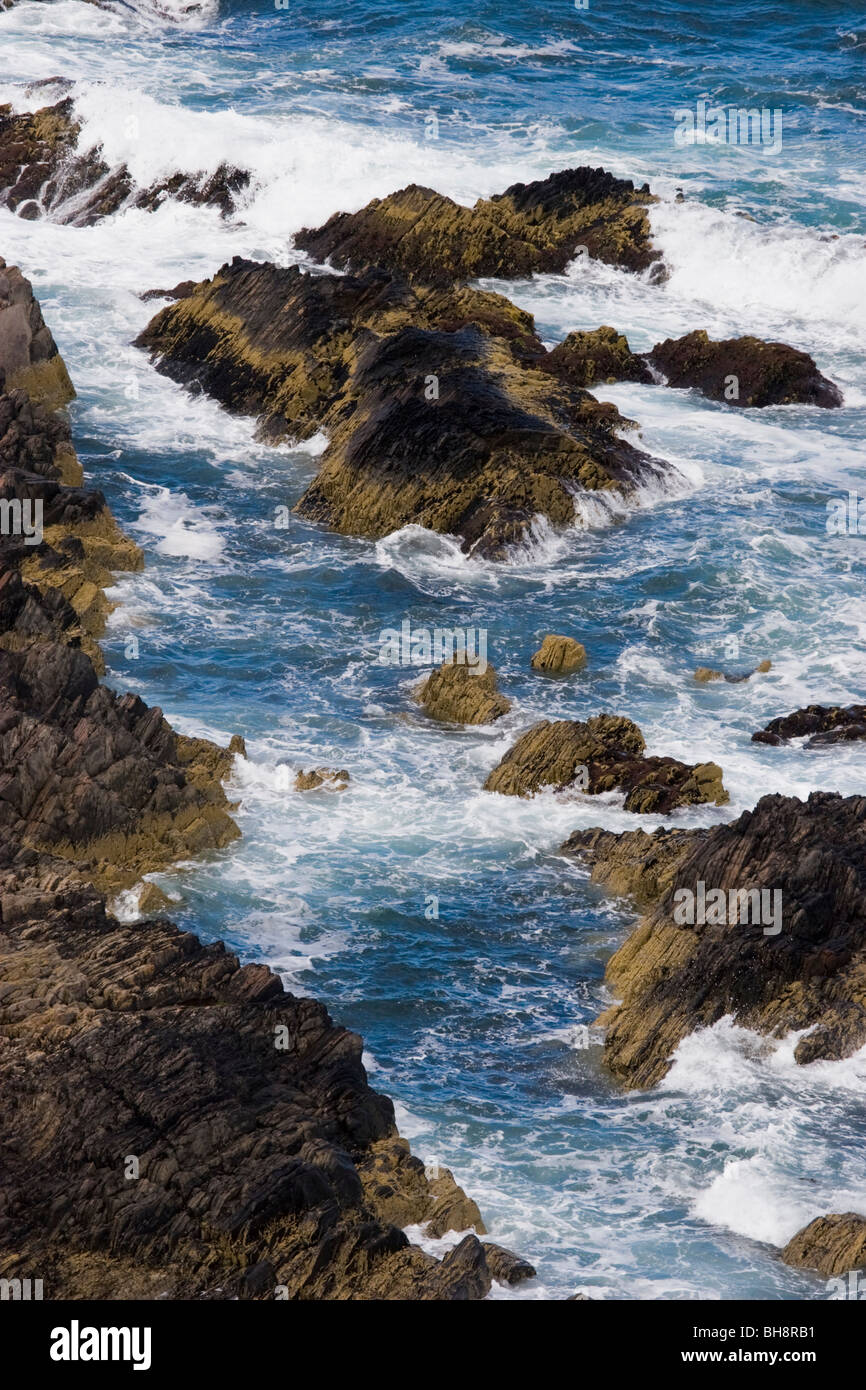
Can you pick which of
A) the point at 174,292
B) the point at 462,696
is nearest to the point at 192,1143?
the point at 462,696

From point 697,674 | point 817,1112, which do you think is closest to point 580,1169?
point 817,1112

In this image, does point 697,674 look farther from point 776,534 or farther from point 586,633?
point 776,534

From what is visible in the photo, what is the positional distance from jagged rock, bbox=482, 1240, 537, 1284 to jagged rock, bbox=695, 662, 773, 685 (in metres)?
19.0

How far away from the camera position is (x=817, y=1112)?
2727 cm

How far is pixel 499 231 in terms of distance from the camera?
61656mm

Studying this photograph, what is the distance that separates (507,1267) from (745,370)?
36135 mm

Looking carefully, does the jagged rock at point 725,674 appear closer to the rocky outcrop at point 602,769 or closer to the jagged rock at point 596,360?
the rocky outcrop at point 602,769

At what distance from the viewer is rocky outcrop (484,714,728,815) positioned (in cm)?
3541

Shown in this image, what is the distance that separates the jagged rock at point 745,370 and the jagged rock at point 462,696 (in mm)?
18665

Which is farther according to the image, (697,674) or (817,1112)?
(697,674)

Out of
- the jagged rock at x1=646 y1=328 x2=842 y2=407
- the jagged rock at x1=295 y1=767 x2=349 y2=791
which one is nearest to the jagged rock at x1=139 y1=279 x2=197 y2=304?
the jagged rock at x1=646 y1=328 x2=842 y2=407

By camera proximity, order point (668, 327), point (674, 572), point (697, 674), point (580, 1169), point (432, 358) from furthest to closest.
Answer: point (668, 327) → point (432, 358) → point (674, 572) → point (697, 674) → point (580, 1169)

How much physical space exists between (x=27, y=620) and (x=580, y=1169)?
17.0m

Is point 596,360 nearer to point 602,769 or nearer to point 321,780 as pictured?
point 602,769
